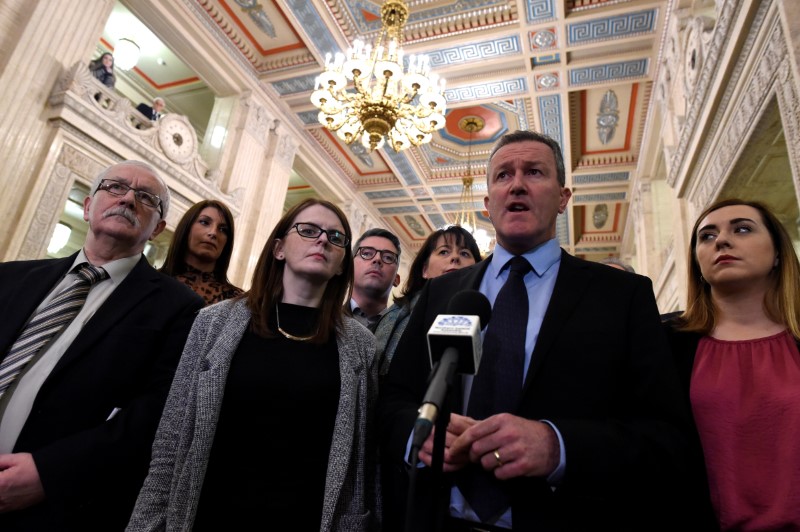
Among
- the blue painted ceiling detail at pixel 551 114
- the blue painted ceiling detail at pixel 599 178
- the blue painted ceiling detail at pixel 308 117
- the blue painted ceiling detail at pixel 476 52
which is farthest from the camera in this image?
the blue painted ceiling detail at pixel 599 178

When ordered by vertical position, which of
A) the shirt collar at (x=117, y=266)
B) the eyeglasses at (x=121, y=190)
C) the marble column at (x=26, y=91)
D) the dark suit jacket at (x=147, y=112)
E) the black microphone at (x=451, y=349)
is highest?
the dark suit jacket at (x=147, y=112)

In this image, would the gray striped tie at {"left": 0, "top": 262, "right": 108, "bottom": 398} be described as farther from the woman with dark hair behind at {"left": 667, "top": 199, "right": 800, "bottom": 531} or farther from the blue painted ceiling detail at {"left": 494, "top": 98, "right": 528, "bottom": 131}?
the blue painted ceiling detail at {"left": 494, "top": 98, "right": 528, "bottom": 131}

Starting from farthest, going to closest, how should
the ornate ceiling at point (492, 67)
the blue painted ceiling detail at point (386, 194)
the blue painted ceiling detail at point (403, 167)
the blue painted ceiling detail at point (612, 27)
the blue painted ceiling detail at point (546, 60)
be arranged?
the blue painted ceiling detail at point (386, 194) → the blue painted ceiling detail at point (403, 167) → the blue painted ceiling detail at point (546, 60) → the ornate ceiling at point (492, 67) → the blue painted ceiling detail at point (612, 27)

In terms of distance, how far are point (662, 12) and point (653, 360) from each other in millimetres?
6782

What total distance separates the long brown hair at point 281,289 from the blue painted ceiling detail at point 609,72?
266 inches

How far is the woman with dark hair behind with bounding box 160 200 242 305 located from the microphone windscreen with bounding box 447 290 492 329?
181cm

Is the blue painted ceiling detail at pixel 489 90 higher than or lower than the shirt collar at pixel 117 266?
higher

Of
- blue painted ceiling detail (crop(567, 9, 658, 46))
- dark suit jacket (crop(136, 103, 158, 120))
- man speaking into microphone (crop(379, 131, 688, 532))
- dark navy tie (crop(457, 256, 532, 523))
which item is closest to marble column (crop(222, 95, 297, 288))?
dark suit jacket (crop(136, 103, 158, 120))

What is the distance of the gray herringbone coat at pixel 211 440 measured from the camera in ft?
4.11

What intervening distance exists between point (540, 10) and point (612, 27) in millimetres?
1096

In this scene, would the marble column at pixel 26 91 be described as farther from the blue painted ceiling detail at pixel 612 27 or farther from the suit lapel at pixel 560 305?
the blue painted ceiling detail at pixel 612 27

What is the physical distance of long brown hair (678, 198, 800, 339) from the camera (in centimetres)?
144

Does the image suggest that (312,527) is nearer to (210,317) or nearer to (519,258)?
(210,317)

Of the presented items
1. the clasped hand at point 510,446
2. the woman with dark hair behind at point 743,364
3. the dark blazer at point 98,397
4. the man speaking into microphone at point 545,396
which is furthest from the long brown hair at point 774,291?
the dark blazer at point 98,397
